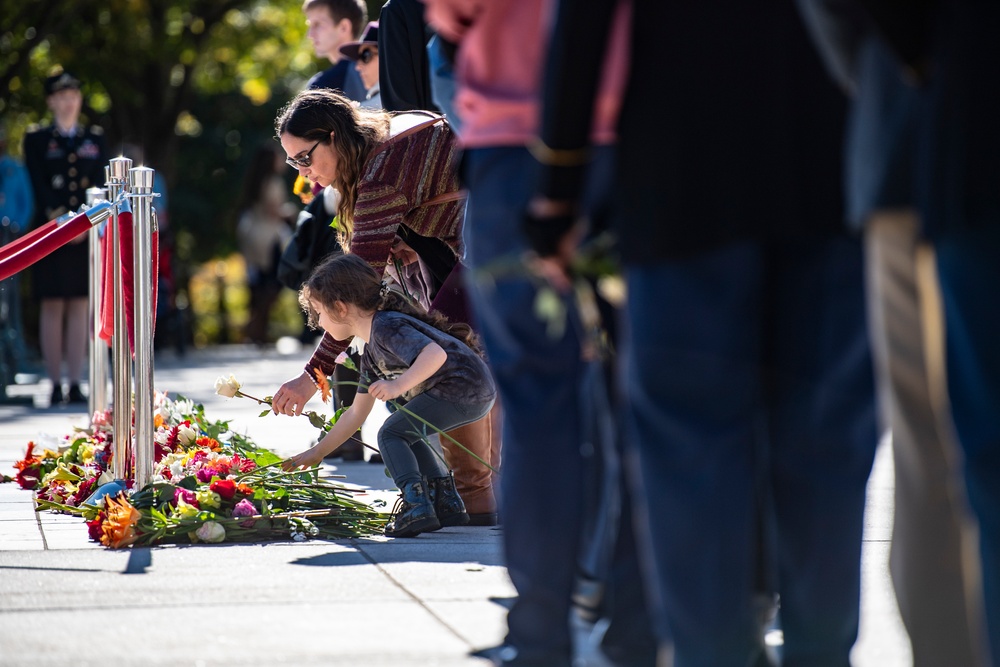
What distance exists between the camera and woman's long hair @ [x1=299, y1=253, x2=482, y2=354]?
4.88m

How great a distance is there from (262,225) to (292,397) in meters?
13.3

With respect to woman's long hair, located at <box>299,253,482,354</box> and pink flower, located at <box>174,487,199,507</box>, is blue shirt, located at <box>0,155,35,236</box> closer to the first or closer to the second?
woman's long hair, located at <box>299,253,482,354</box>

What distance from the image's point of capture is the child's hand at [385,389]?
4609 mm

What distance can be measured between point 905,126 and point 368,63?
15.8ft

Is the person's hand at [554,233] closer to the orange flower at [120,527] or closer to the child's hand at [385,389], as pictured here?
the child's hand at [385,389]

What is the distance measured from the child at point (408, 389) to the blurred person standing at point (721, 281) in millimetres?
2454

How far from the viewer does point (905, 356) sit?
2.36 meters

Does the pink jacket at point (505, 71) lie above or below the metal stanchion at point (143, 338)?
above

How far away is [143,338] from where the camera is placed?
497 cm

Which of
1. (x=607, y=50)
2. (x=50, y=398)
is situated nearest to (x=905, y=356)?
(x=607, y=50)

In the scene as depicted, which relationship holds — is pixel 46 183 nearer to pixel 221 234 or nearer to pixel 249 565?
pixel 249 565

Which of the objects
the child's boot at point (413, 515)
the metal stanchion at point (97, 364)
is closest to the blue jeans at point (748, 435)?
the child's boot at point (413, 515)

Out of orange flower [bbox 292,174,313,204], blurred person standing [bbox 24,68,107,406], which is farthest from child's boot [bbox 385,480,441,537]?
blurred person standing [bbox 24,68,107,406]

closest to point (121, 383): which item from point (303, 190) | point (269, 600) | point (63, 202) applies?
point (269, 600)
